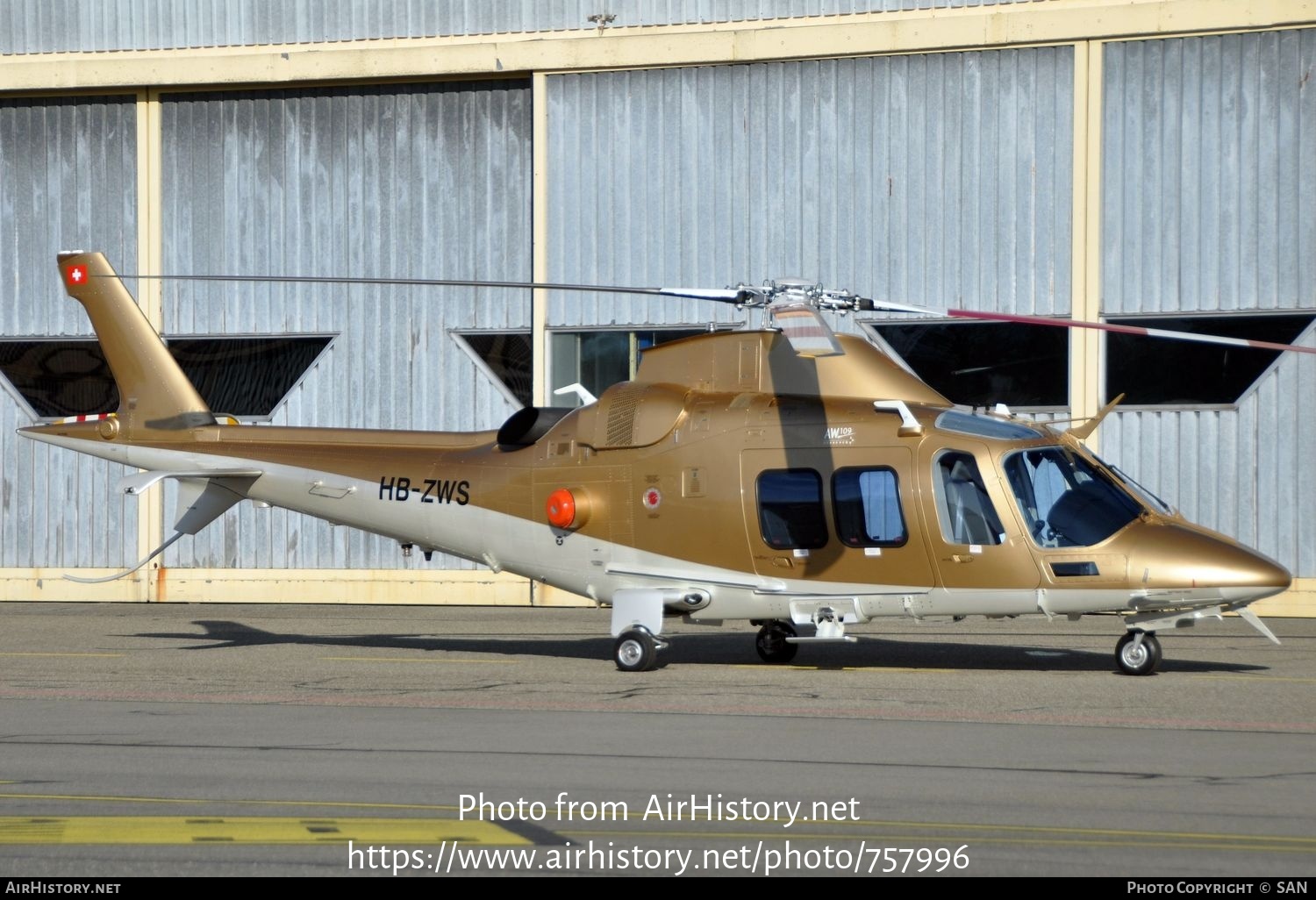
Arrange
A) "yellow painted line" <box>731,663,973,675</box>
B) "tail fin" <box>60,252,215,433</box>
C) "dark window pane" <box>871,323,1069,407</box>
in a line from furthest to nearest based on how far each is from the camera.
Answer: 1. "dark window pane" <box>871,323,1069,407</box>
2. "tail fin" <box>60,252,215,433</box>
3. "yellow painted line" <box>731,663,973,675</box>

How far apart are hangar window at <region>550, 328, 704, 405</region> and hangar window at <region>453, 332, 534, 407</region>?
0.48m

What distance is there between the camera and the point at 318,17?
929 inches

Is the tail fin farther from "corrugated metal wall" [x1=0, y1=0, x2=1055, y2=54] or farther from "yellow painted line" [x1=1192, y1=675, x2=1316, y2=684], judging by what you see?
"yellow painted line" [x1=1192, y1=675, x2=1316, y2=684]

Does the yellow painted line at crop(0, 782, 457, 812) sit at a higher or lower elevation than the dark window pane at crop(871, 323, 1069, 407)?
lower

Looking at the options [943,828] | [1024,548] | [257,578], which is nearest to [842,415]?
[1024,548]

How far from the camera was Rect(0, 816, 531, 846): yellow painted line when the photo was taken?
23.6 ft

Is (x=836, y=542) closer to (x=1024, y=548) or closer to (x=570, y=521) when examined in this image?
(x=1024, y=548)

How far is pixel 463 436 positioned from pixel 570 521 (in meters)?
1.89

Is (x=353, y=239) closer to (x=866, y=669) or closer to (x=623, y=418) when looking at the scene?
(x=623, y=418)

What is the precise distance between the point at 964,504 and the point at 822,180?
9.94 m

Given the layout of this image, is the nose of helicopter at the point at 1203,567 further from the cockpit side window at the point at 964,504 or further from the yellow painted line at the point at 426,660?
the yellow painted line at the point at 426,660

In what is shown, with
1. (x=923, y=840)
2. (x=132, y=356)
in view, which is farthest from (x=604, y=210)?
(x=923, y=840)

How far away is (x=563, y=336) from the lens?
23.0m

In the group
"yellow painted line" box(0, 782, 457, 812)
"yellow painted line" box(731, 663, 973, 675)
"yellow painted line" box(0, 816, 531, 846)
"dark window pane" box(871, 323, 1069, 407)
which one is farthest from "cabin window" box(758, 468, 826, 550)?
"dark window pane" box(871, 323, 1069, 407)
